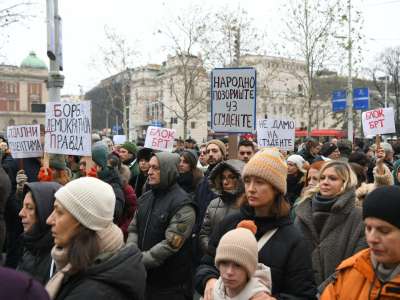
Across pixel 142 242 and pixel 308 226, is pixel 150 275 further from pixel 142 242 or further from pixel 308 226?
pixel 308 226

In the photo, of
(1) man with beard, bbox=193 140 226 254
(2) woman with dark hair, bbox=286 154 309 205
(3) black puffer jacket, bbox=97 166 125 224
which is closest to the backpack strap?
(1) man with beard, bbox=193 140 226 254

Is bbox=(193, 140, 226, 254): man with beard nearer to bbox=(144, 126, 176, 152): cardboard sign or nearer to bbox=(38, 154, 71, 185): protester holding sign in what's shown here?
bbox=(38, 154, 71, 185): protester holding sign

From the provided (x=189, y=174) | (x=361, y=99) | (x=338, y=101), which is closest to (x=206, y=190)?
(x=189, y=174)

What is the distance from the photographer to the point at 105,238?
107 inches

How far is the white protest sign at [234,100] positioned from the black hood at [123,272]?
3.25 m

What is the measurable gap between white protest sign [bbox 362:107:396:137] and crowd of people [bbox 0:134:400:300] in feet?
16.7

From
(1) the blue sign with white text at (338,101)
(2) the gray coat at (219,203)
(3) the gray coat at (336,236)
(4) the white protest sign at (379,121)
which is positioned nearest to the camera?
(3) the gray coat at (336,236)

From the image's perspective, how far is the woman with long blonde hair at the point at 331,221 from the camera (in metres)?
3.73

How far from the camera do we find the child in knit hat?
2.76m

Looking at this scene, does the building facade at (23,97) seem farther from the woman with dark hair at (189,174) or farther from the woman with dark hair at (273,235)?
the woman with dark hair at (273,235)

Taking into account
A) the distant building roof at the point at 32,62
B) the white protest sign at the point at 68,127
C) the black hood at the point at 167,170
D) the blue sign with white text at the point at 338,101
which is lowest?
the black hood at the point at 167,170

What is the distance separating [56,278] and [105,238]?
33 cm

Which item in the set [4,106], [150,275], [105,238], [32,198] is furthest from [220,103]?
[4,106]

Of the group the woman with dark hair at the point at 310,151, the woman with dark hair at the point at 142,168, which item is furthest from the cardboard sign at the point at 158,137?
the woman with dark hair at the point at 310,151
